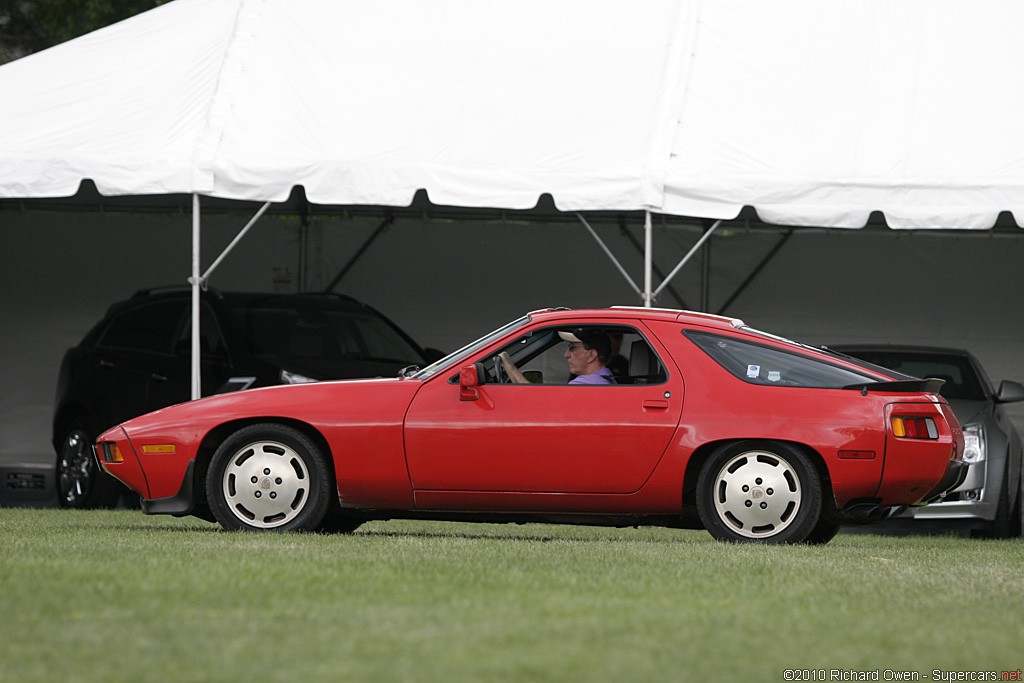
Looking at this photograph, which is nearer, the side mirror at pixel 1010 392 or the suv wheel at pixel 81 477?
the side mirror at pixel 1010 392

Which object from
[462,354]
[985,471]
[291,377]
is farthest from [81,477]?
[985,471]

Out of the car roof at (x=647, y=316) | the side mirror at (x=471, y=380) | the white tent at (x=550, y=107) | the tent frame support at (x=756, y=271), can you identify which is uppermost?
the white tent at (x=550, y=107)

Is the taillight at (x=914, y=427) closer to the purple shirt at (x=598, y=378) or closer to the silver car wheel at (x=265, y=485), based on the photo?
the purple shirt at (x=598, y=378)

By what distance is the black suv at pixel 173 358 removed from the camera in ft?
38.2

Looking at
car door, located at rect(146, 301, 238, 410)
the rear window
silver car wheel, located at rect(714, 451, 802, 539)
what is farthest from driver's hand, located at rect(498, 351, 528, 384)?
car door, located at rect(146, 301, 238, 410)

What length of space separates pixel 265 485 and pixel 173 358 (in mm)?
4568

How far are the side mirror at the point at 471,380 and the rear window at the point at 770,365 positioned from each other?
114 cm

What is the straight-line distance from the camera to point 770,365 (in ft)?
25.1

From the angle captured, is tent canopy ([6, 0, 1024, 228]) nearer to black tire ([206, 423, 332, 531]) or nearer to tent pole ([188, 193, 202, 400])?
tent pole ([188, 193, 202, 400])

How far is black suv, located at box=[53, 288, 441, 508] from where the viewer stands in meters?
11.6

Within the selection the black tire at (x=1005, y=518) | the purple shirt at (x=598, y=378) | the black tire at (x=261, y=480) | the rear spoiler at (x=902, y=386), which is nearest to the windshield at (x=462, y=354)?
the purple shirt at (x=598, y=378)

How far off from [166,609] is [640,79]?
7143 mm

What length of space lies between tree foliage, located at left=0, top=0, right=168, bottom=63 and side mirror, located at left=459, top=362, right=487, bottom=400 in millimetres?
21003

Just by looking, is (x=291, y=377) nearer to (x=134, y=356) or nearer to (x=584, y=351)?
(x=134, y=356)
